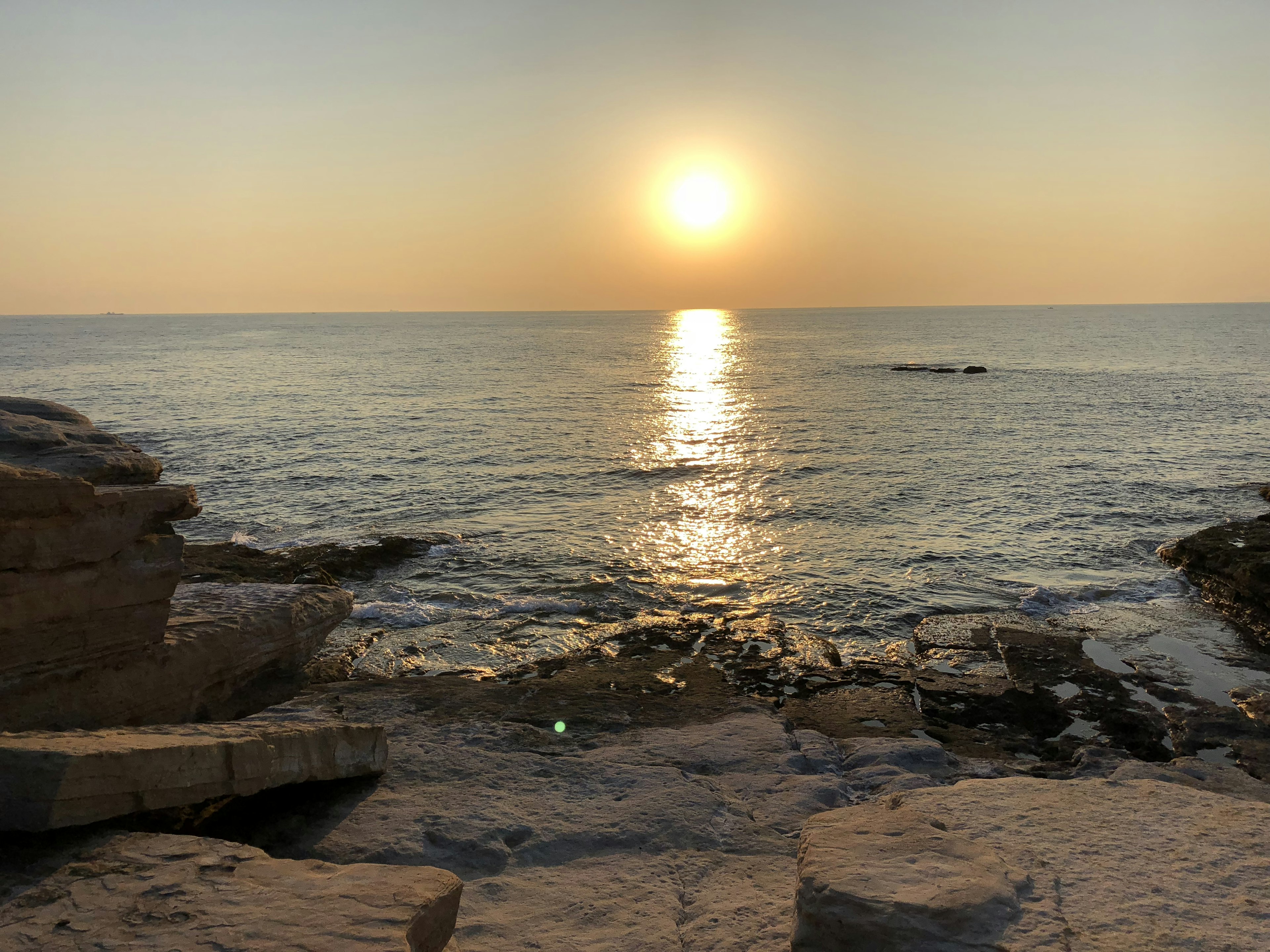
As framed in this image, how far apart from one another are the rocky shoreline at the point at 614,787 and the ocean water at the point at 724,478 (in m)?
3.33

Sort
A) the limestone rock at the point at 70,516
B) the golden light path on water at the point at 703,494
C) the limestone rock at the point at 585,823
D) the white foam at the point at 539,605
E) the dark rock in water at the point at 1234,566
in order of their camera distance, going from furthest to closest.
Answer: the golden light path on water at the point at 703,494 → the white foam at the point at 539,605 → the dark rock in water at the point at 1234,566 → the limestone rock at the point at 70,516 → the limestone rock at the point at 585,823

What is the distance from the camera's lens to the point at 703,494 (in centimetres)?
2681

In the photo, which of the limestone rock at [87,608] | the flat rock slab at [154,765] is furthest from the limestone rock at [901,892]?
the limestone rock at [87,608]

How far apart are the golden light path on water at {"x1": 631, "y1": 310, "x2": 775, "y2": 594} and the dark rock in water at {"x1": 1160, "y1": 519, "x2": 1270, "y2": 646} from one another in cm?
944

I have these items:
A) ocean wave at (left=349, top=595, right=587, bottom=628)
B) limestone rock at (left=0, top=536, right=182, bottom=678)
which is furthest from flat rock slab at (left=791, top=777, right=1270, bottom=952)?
ocean wave at (left=349, top=595, right=587, bottom=628)

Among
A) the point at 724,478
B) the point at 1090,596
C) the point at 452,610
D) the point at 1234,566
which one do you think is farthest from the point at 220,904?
the point at 724,478

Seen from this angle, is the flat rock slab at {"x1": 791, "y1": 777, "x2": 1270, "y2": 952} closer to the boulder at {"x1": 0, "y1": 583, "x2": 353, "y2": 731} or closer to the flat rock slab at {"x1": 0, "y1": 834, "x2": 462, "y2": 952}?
the flat rock slab at {"x1": 0, "y1": 834, "x2": 462, "y2": 952}

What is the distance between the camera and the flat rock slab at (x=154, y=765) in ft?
18.3

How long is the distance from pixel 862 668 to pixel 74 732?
35.3 feet

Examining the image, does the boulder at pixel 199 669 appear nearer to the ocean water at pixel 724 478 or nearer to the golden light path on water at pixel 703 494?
the ocean water at pixel 724 478

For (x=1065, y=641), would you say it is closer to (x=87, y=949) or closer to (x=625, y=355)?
(x=87, y=949)

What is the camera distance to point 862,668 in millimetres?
13227

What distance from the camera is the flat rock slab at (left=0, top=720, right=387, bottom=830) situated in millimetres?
5570

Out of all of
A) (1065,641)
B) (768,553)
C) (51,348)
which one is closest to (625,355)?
(51,348)
